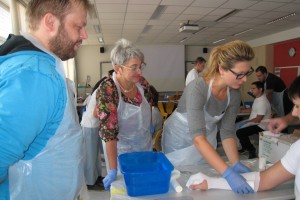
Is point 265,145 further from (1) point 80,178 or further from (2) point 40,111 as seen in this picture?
(2) point 40,111

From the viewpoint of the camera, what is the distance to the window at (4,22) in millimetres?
3879

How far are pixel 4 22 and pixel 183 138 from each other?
3.70 metres

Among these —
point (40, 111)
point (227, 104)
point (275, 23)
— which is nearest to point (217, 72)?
point (227, 104)

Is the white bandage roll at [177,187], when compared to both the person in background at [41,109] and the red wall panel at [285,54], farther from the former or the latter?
the red wall panel at [285,54]

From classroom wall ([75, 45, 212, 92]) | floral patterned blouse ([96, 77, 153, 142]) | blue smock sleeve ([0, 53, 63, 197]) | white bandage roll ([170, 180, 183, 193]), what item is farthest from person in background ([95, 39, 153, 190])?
classroom wall ([75, 45, 212, 92])

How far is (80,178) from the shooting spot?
906 mm

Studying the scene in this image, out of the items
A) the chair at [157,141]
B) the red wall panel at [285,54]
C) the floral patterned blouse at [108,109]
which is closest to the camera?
the floral patterned blouse at [108,109]

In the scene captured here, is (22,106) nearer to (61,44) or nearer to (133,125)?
(61,44)

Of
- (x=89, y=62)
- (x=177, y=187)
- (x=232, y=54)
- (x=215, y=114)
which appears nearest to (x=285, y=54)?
(x=89, y=62)

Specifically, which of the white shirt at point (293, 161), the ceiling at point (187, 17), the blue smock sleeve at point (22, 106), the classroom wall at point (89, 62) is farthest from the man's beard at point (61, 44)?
the classroom wall at point (89, 62)

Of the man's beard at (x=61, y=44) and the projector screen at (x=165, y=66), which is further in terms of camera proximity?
the projector screen at (x=165, y=66)

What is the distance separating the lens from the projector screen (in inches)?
365

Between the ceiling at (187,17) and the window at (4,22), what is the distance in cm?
137

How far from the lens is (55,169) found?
82cm
